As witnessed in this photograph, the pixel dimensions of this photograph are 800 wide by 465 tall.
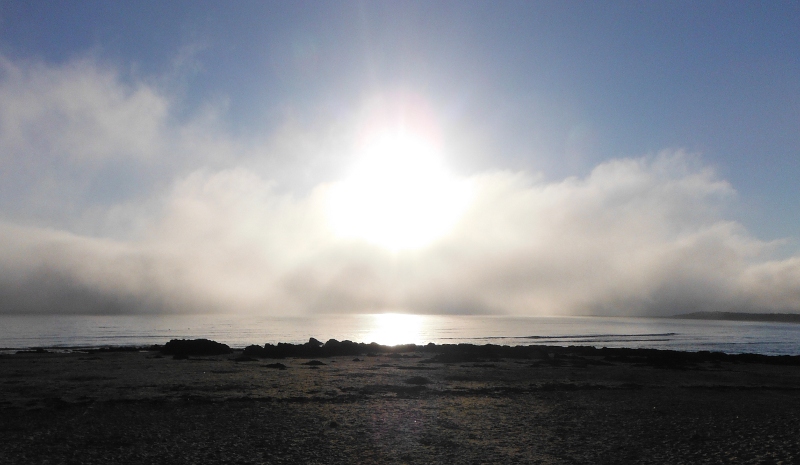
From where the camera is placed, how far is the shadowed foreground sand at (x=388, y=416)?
13.4m

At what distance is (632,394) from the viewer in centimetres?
2452

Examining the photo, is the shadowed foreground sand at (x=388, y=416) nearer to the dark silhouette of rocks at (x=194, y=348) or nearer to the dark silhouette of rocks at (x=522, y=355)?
the dark silhouette of rocks at (x=522, y=355)

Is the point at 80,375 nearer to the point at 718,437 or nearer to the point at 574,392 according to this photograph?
the point at 574,392

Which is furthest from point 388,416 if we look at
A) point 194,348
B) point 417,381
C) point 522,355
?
point 194,348

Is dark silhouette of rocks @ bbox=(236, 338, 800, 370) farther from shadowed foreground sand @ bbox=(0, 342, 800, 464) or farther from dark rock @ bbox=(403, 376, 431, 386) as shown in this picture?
dark rock @ bbox=(403, 376, 431, 386)

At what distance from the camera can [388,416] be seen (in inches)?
717

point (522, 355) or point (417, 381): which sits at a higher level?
point (417, 381)

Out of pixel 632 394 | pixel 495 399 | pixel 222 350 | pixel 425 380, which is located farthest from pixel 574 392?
pixel 222 350

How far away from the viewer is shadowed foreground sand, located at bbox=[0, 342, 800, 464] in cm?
1345

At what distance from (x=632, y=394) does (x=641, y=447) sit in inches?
442

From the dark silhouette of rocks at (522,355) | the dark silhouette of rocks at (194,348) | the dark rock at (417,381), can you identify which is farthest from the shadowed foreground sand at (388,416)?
the dark silhouette of rocks at (194,348)

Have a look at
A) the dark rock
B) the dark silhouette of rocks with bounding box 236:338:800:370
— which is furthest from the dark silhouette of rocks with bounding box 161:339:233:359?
the dark rock

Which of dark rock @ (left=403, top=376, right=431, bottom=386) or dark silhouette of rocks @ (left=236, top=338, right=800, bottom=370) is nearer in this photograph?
dark rock @ (left=403, top=376, right=431, bottom=386)

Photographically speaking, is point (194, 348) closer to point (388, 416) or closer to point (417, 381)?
point (417, 381)
